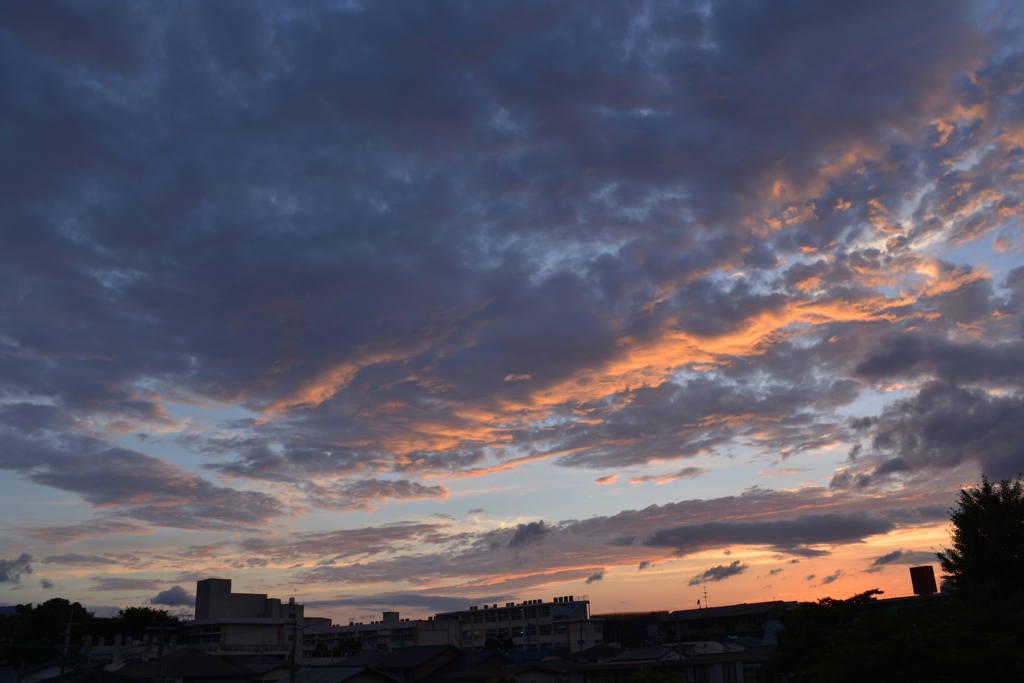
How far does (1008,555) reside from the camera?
4962cm

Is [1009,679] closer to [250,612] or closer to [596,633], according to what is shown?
A: [596,633]

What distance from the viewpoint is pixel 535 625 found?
14838 cm

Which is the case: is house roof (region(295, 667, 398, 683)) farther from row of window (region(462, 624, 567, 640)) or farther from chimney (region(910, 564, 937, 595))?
row of window (region(462, 624, 567, 640))

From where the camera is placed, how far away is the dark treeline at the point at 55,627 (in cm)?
12456

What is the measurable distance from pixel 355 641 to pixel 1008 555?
165 m

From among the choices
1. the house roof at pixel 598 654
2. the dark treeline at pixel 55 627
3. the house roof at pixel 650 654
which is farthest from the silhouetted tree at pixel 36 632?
the house roof at pixel 650 654

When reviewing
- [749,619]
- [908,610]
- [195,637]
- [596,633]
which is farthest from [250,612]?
[908,610]

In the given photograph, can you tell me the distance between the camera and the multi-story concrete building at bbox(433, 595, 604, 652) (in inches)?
5448

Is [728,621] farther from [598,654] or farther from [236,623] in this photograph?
[236,623]

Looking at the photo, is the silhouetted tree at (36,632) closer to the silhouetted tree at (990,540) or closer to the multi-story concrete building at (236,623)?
the multi-story concrete building at (236,623)

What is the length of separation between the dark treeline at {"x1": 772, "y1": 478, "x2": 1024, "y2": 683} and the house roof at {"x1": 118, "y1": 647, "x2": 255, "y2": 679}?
190 feet

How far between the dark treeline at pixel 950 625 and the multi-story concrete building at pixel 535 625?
8837cm

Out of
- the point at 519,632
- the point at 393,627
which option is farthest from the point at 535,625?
the point at 393,627

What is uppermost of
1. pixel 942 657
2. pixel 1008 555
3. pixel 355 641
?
pixel 1008 555
